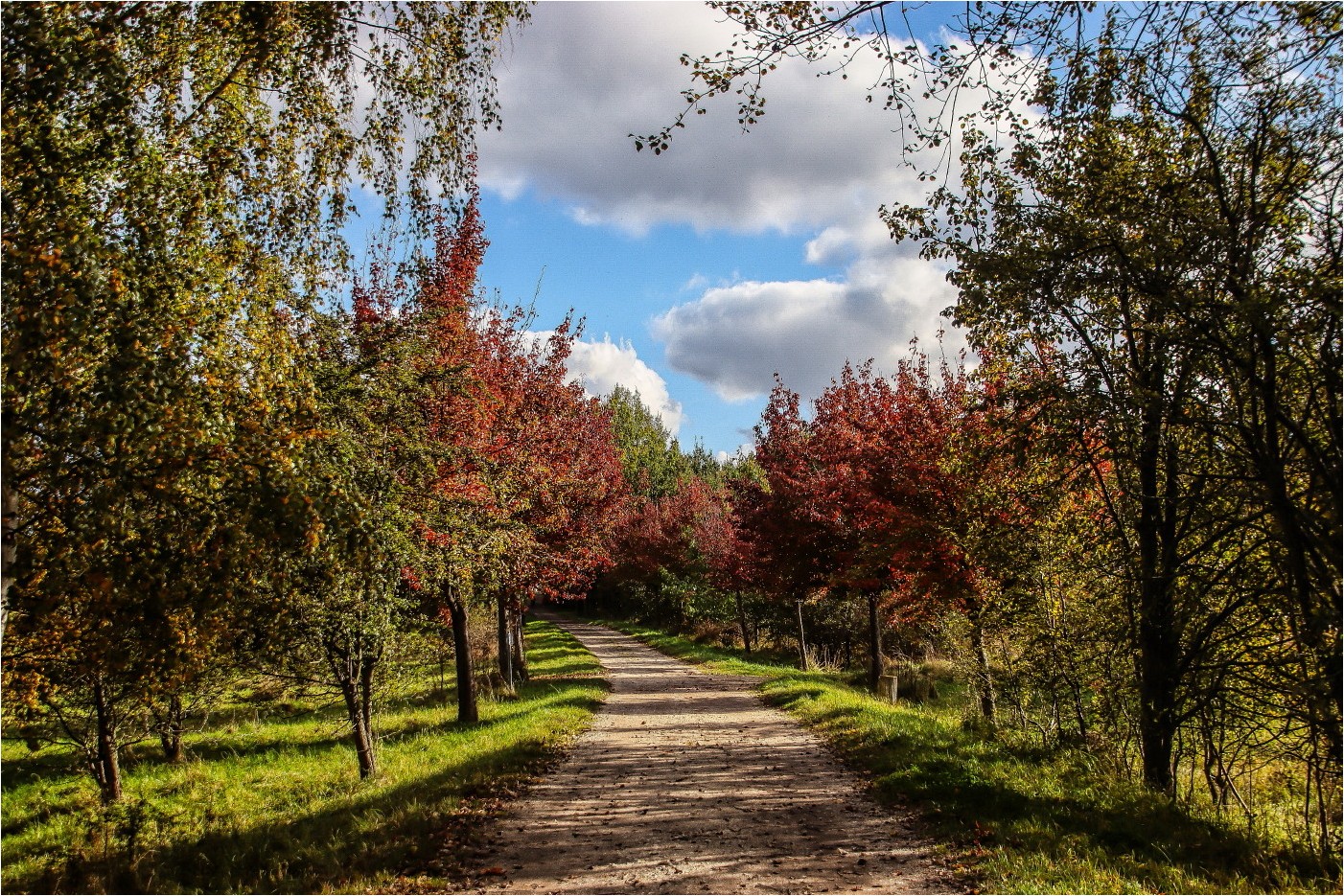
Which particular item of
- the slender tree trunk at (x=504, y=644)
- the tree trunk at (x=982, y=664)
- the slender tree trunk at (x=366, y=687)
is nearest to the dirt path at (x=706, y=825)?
the tree trunk at (x=982, y=664)

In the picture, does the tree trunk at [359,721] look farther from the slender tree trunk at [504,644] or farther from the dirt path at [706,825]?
the slender tree trunk at [504,644]

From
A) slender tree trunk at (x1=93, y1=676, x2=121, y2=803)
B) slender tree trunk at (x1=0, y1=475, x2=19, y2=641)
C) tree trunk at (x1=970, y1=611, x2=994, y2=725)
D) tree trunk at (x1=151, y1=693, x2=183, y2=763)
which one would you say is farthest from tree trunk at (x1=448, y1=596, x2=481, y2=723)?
slender tree trunk at (x1=0, y1=475, x2=19, y2=641)

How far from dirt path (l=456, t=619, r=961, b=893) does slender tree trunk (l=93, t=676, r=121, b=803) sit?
5888 mm

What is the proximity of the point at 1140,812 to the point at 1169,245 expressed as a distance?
16.5ft

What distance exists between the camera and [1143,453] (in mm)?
7648

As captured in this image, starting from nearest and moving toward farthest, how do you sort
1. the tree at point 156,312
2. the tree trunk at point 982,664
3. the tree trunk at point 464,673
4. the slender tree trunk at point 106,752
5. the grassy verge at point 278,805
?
the tree at point 156,312 → the grassy verge at point 278,805 → the slender tree trunk at point 106,752 → the tree trunk at point 982,664 → the tree trunk at point 464,673

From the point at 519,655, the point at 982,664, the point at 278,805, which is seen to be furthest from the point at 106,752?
the point at 519,655

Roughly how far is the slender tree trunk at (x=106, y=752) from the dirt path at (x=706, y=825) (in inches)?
232

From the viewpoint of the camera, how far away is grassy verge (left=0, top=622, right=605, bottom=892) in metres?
6.41

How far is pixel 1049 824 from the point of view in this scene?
269 inches

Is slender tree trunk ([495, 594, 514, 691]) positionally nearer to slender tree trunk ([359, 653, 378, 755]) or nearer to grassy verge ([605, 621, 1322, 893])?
slender tree trunk ([359, 653, 378, 755])

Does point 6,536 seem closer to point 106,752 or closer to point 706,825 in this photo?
point 706,825

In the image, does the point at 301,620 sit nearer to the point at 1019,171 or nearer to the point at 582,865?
the point at 582,865

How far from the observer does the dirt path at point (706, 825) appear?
5.96 m
